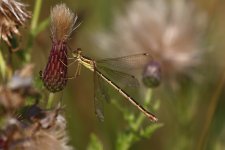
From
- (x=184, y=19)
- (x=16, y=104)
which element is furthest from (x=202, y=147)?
(x=16, y=104)

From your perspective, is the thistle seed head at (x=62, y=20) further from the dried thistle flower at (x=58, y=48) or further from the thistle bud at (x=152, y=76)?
the thistle bud at (x=152, y=76)

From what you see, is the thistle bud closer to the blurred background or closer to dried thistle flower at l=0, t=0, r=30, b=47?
dried thistle flower at l=0, t=0, r=30, b=47

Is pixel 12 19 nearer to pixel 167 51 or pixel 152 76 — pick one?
pixel 152 76

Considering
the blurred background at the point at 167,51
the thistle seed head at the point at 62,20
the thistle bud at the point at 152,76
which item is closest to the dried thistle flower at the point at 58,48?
the thistle seed head at the point at 62,20

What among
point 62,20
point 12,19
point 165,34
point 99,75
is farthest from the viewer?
point 165,34

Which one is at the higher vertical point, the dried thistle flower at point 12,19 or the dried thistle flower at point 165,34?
the dried thistle flower at point 165,34

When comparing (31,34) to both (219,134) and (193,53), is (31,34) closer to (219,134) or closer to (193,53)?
(219,134)

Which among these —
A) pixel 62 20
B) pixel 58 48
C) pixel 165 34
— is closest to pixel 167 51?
pixel 165 34
